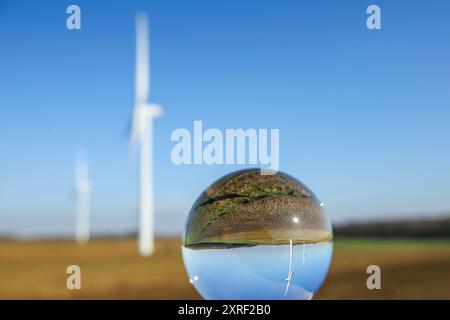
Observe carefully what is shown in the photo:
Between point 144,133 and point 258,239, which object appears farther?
point 144,133

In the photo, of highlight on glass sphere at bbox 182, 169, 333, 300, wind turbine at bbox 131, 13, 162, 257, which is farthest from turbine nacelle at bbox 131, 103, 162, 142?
highlight on glass sphere at bbox 182, 169, 333, 300

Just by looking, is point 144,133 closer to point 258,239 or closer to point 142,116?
point 142,116

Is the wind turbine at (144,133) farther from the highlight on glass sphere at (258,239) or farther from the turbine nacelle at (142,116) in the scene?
the highlight on glass sphere at (258,239)

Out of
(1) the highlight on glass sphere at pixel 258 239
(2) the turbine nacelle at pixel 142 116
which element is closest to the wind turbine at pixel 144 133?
(2) the turbine nacelle at pixel 142 116

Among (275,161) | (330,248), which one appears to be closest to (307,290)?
(330,248)

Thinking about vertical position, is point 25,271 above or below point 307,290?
below

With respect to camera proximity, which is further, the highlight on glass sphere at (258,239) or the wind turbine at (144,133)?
the wind turbine at (144,133)

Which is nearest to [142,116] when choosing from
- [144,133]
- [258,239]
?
[144,133]

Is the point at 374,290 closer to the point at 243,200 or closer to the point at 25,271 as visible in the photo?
the point at 243,200

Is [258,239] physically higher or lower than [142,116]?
lower
